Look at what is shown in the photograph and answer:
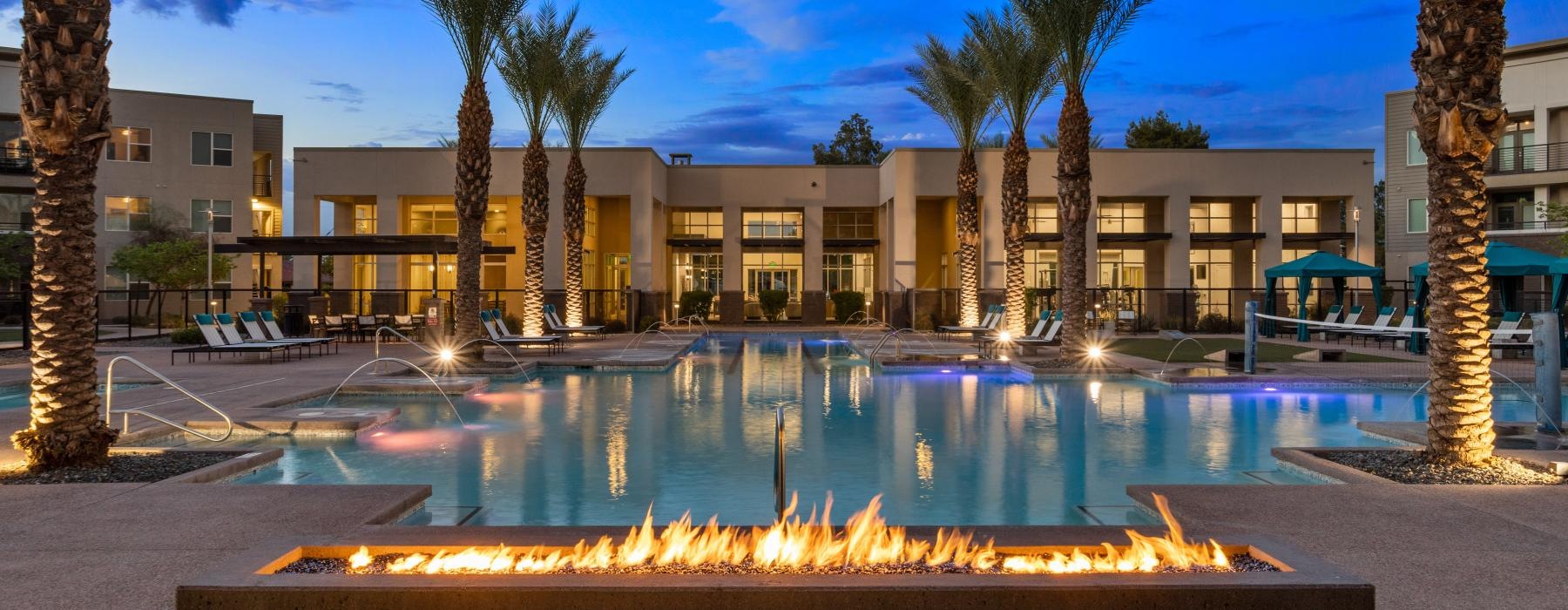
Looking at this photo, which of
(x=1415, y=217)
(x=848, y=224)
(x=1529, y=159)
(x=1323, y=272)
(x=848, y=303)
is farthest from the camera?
(x=848, y=224)

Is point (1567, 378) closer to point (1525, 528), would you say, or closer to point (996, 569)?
point (1525, 528)

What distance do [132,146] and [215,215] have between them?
4.10 metres

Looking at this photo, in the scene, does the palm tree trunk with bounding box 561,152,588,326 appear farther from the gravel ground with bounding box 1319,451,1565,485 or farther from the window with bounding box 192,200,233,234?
the gravel ground with bounding box 1319,451,1565,485

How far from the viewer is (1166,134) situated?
58250mm

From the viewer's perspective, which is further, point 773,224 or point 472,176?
point 773,224

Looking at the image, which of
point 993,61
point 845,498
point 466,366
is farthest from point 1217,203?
point 845,498

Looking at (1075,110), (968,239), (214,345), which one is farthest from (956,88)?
(214,345)

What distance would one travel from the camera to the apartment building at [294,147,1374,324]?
35.4 meters

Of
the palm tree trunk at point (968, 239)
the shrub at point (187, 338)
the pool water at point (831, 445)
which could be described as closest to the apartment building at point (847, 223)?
the palm tree trunk at point (968, 239)

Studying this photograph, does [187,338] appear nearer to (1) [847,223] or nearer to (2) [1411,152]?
(1) [847,223]

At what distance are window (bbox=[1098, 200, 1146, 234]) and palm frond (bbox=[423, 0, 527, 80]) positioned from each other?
86.3 feet

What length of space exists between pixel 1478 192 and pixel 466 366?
14.8 metres

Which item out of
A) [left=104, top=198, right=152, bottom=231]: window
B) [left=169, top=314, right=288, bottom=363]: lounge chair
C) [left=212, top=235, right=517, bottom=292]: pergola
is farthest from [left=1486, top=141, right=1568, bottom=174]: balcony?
[left=104, top=198, right=152, bottom=231]: window

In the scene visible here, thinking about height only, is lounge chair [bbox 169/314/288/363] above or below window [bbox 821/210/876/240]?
below
